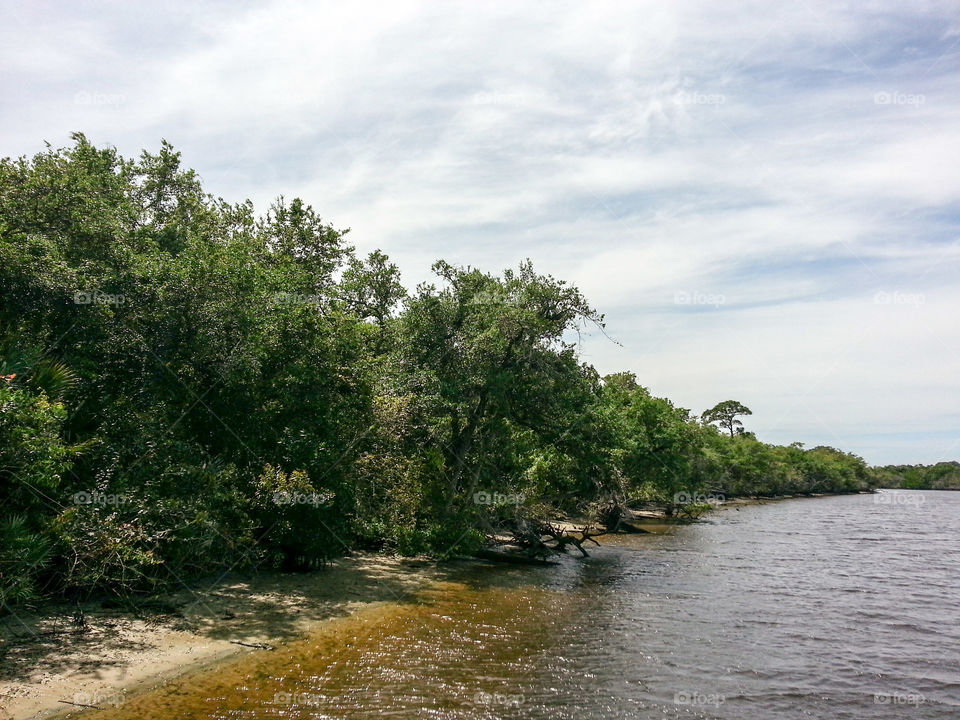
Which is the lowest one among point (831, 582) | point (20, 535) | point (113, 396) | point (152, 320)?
point (831, 582)

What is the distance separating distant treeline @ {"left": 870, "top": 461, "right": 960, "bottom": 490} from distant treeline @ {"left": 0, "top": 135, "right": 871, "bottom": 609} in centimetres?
16743

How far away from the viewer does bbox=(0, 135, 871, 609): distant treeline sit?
12.3 meters

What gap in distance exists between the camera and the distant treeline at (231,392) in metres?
12.3

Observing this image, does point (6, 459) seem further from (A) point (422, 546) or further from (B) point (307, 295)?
(A) point (422, 546)

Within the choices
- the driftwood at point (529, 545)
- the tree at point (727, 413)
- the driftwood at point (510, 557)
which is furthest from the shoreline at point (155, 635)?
the tree at point (727, 413)

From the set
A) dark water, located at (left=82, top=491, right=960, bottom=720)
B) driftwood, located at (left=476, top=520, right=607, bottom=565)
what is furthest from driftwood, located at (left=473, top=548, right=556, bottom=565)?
dark water, located at (left=82, top=491, right=960, bottom=720)

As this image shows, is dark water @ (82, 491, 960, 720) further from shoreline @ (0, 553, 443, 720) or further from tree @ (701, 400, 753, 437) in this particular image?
tree @ (701, 400, 753, 437)

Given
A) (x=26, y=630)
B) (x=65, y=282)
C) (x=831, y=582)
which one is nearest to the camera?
(x=26, y=630)

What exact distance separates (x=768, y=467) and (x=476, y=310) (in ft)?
297

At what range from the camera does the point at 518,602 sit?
1823 cm

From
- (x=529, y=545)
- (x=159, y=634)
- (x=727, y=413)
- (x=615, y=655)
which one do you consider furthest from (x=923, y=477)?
(x=159, y=634)

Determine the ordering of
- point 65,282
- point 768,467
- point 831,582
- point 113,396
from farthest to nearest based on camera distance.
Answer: point 768,467
point 831,582
point 113,396
point 65,282

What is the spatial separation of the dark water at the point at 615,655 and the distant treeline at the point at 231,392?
353 centimetres

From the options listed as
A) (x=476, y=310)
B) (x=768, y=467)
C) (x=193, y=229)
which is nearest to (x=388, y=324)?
(x=476, y=310)
